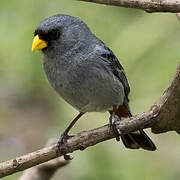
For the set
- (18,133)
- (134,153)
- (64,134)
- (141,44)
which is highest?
(141,44)

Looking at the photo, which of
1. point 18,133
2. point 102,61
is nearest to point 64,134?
point 102,61

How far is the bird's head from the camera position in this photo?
17.8 feet

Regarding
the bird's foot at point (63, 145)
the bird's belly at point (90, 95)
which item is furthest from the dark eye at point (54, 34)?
the bird's foot at point (63, 145)

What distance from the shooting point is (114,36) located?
21.0ft

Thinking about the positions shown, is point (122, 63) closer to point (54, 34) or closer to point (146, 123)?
point (54, 34)

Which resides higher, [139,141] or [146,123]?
[146,123]

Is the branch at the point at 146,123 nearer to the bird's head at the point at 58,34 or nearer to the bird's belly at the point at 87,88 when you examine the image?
the bird's belly at the point at 87,88

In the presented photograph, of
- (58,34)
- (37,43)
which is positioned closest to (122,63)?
(58,34)

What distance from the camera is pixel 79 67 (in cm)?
551

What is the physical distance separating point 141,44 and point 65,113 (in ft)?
3.63

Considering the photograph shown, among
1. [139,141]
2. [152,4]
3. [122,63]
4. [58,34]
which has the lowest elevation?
[139,141]

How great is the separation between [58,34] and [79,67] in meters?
0.37

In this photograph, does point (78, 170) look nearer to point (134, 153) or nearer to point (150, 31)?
point (134, 153)

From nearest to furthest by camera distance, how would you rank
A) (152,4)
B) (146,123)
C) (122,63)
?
(152,4), (146,123), (122,63)
